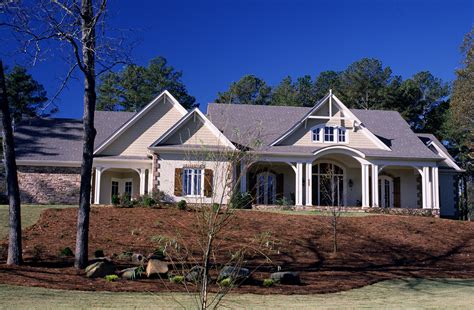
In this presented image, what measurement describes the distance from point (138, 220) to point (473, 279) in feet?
37.6

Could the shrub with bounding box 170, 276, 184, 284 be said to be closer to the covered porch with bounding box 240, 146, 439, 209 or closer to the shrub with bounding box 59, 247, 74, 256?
the shrub with bounding box 59, 247, 74, 256

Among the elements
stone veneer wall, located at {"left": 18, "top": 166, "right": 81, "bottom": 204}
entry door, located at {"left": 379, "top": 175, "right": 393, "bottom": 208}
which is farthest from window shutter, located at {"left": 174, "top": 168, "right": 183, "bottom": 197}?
entry door, located at {"left": 379, "top": 175, "right": 393, "bottom": 208}

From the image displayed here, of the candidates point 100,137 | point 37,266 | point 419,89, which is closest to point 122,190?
point 100,137

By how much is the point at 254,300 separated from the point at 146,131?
18.3 metres

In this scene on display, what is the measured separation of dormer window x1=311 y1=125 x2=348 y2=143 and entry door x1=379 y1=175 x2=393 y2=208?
3.59 m

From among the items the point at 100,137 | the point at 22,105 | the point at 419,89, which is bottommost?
the point at 100,137

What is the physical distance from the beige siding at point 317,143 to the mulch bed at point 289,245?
6.21m

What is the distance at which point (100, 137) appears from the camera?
2947cm

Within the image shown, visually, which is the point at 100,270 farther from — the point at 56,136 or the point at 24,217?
the point at 56,136

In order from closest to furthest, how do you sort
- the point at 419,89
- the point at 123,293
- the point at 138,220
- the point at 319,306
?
the point at 319,306 < the point at 123,293 < the point at 138,220 < the point at 419,89

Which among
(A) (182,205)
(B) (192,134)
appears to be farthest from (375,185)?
(A) (182,205)

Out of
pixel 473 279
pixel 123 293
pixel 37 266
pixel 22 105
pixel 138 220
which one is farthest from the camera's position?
pixel 22 105

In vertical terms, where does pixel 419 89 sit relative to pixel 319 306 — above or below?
above

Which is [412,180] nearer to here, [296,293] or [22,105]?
[296,293]
